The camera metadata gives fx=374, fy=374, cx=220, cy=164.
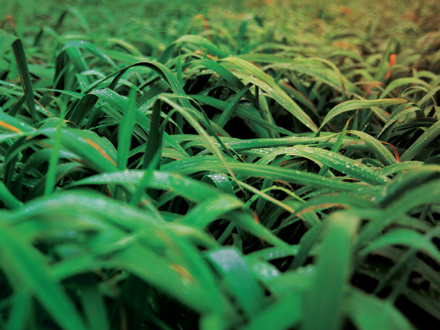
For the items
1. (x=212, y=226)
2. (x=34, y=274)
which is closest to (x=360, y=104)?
(x=212, y=226)

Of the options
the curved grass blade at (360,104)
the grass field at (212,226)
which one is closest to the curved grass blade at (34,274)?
the grass field at (212,226)

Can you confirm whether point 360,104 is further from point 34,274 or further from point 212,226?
point 34,274

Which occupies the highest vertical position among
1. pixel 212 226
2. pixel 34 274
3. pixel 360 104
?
pixel 360 104

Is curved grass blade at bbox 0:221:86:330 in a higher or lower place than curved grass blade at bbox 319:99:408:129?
lower

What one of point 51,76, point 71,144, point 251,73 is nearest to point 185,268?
point 71,144

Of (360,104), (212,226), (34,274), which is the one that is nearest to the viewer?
(34,274)

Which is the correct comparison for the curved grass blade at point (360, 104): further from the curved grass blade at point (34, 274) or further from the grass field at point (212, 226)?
the curved grass blade at point (34, 274)

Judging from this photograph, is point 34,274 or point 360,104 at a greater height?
point 360,104

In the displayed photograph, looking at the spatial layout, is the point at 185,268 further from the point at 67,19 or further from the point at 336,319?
the point at 67,19

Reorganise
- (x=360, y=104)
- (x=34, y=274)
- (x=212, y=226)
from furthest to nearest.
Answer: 1. (x=360, y=104)
2. (x=212, y=226)
3. (x=34, y=274)

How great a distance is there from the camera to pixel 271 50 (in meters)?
1.71

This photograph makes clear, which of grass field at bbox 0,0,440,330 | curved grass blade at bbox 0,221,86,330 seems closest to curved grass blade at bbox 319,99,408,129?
grass field at bbox 0,0,440,330

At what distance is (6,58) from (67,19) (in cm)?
156

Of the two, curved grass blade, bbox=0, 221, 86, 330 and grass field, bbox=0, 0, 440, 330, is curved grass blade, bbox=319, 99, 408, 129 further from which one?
curved grass blade, bbox=0, 221, 86, 330
